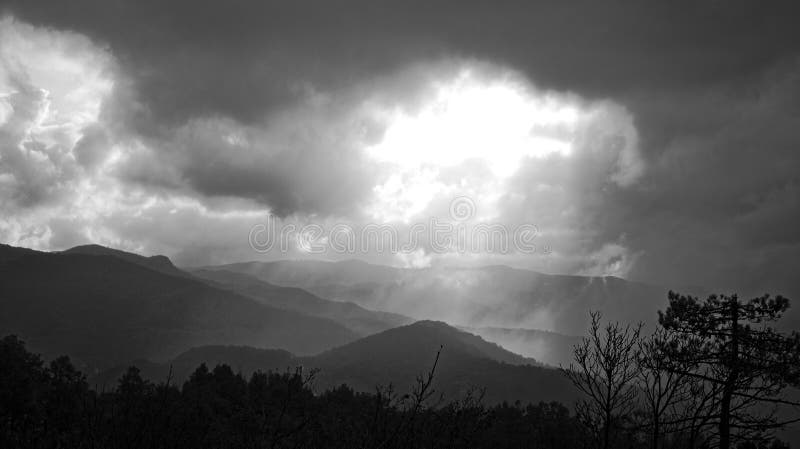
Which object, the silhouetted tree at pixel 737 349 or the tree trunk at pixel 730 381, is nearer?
the tree trunk at pixel 730 381

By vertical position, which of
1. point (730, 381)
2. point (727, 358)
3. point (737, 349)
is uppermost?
point (737, 349)

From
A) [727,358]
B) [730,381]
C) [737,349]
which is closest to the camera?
[730,381]

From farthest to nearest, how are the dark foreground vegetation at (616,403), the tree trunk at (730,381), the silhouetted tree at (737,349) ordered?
the silhouetted tree at (737,349), the tree trunk at (730,381), the dark foreground vegetation at (616,403)

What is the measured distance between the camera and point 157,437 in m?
14.5

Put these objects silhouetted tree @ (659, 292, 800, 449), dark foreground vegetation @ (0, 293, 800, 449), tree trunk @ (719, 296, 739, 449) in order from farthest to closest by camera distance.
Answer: silhouetted tree @ (659, 292, 800, 449), tree trunk @ (719, 296, 739, 449), dark foreground vegetation @ (0, 293, 800, 449)

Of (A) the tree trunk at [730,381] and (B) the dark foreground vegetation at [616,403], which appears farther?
(A) the tree trunk at [730,381]

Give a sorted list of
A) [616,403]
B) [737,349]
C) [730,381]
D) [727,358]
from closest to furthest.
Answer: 1. [730,381]
2. [616,403]
3. [727,358]
4. [737,349]

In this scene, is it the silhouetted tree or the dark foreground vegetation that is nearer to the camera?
the dark foreground vegetation

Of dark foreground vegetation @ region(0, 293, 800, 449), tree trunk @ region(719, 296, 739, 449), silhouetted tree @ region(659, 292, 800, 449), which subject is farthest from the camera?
silhouetted tree @ region(659, 292, 800, 449)

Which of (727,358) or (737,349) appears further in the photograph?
(737,349)

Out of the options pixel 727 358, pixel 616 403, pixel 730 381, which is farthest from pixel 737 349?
pixel 616 403

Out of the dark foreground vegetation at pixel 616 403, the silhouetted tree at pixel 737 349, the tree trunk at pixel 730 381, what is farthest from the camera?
the silhouetted tree at pixel 737 349

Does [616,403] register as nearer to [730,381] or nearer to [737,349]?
[730,381]

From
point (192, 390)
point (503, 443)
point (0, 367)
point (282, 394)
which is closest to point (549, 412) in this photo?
point (503, 443)
